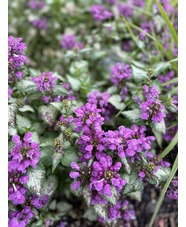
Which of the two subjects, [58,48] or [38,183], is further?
[58,48]

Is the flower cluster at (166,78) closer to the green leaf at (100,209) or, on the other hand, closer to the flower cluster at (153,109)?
the flower cluster at (153,109)

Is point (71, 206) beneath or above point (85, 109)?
beneath

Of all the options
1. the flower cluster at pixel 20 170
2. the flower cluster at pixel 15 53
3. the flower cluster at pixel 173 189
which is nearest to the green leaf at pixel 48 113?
the flower cluster at pixel 20 170

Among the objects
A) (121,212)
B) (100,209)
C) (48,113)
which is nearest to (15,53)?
(48,113)

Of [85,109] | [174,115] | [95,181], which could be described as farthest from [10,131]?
[174,115]

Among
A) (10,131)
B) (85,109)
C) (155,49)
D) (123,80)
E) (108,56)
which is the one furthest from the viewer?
(108,56)

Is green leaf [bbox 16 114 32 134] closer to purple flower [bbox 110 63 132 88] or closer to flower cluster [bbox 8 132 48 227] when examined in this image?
flower cluster [bbox 8 132 48 227]
